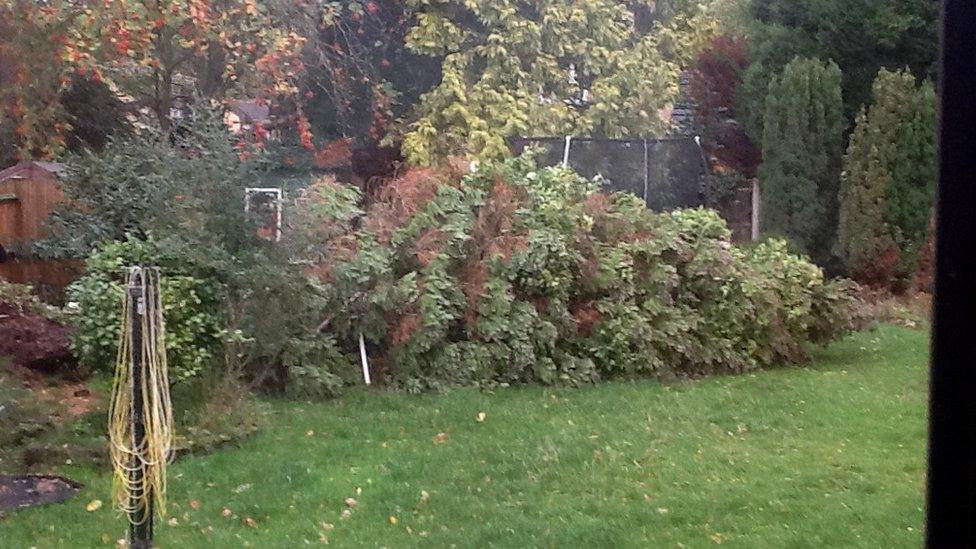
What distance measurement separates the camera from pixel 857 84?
930cm

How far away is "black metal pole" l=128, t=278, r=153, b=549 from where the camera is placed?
114 inches

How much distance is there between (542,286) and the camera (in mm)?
6004

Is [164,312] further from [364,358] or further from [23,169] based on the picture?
[23,169]

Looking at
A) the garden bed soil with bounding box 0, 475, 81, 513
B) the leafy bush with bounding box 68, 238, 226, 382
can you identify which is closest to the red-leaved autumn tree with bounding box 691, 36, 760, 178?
the leafy bush with bounding box 68, 238, 226, 382

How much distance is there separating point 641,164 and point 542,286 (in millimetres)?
3730

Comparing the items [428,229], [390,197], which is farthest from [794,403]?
[390,197]

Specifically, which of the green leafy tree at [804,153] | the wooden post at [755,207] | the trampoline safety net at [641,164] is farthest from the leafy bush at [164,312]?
the green leafy tree at [804,153]

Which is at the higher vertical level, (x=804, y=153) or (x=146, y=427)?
(x=804, y=153)

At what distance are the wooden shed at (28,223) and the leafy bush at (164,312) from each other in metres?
1.71

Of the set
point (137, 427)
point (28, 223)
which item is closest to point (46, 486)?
point (137, 427)

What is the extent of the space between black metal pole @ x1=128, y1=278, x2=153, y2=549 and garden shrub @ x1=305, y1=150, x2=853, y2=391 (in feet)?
8.41

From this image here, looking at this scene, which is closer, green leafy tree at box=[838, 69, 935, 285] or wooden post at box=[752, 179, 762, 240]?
green leafy tree at box=[838, 69, 935, 285]

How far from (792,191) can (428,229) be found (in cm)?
449

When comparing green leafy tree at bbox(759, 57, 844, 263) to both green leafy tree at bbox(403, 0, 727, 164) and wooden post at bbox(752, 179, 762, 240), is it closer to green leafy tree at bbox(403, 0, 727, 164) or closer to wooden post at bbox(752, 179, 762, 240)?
wooden post at bbox(752, 179, 762, 240)
